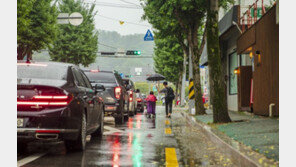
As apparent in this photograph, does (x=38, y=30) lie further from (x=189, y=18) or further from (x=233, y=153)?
(x=233, y=153)

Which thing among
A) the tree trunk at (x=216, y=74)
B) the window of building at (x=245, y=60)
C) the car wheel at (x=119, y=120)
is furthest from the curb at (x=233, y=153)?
the window of building at (x=245, y=60)

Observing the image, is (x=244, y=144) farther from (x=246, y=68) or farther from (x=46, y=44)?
(x=46, y=44)

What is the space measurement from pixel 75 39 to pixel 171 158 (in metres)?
46.7

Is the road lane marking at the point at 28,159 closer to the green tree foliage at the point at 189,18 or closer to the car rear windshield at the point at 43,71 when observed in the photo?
the car rear windshield at the point at 43,71

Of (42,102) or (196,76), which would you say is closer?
(42,102)

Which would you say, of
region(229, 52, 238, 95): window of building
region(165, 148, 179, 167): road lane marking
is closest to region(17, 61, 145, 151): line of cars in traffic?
region(165, 148, 179, 167): road lane marking

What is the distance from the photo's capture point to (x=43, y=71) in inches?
294

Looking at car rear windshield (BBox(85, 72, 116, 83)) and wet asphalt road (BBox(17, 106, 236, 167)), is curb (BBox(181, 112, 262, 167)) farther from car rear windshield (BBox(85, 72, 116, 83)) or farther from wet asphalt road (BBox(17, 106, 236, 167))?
car rear windshield (BBox(85, 72, 116, 83))

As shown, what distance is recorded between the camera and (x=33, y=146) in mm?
8258

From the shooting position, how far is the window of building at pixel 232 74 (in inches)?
925

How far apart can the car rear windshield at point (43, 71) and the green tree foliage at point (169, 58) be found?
→ 118 feet

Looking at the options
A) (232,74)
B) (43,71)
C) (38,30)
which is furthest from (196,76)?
(38,30)
